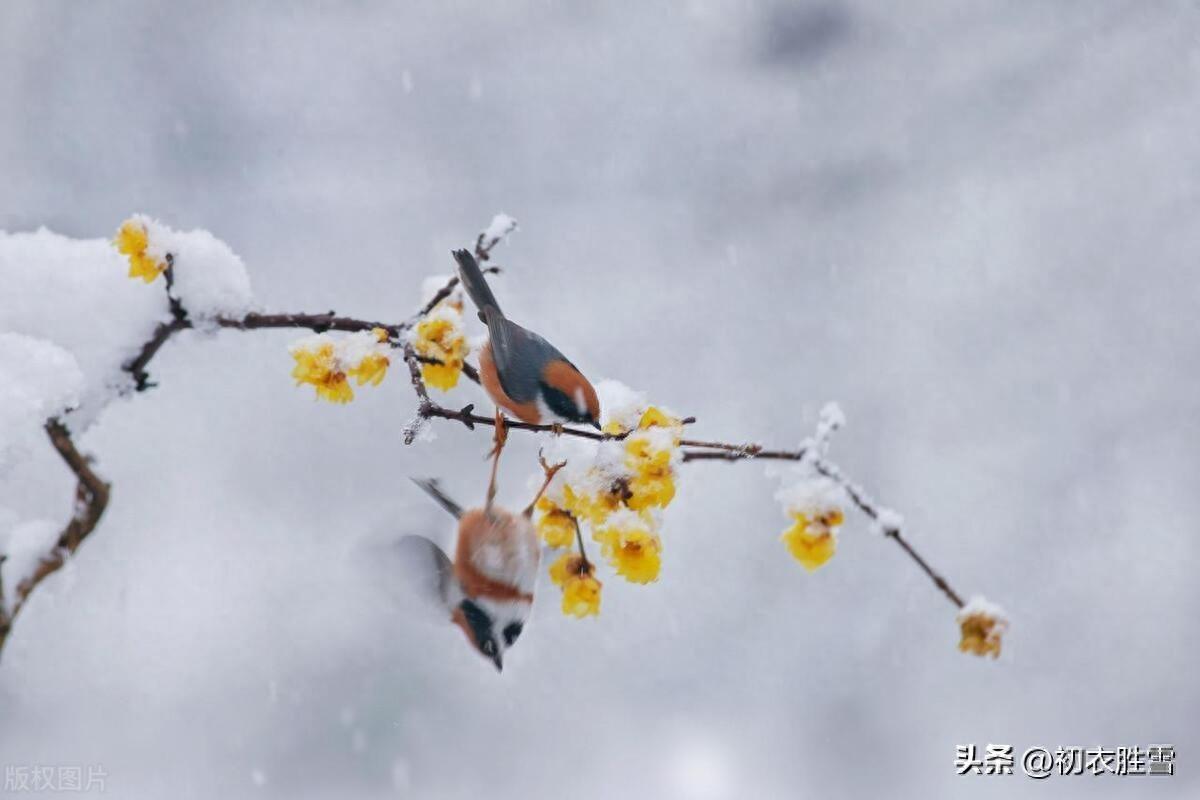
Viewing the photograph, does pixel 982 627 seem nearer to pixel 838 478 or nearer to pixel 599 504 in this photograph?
pixel 838 478

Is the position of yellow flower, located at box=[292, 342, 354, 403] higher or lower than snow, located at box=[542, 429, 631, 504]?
higher

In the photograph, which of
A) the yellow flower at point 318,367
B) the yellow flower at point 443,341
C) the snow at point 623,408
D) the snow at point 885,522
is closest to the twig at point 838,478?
the snow at point 885,522

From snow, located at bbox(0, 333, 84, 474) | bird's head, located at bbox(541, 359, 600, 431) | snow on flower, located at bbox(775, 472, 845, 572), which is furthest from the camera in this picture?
bird's head, located at bbox(541, 359, 600, 431)

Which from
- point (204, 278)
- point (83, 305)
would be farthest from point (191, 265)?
point (83, 305)

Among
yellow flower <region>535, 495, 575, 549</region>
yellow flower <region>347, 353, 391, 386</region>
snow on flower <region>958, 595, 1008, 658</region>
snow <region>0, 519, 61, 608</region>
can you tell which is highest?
yellow flower <region>347, 353, 391, 386</region>

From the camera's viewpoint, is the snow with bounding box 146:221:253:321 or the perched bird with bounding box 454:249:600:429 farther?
the perched bird with bounding box 454:249:600:429

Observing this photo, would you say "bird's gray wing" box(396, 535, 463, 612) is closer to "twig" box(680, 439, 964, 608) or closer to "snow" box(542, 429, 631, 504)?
"snow" box(542, 429, 631, 504)

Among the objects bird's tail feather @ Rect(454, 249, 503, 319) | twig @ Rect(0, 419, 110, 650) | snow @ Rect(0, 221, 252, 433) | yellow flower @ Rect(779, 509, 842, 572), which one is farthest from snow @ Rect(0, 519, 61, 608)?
yellow flower @ Rect(779, 509, 842, 572)

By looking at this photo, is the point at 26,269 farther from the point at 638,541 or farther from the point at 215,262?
the point at 638,541
